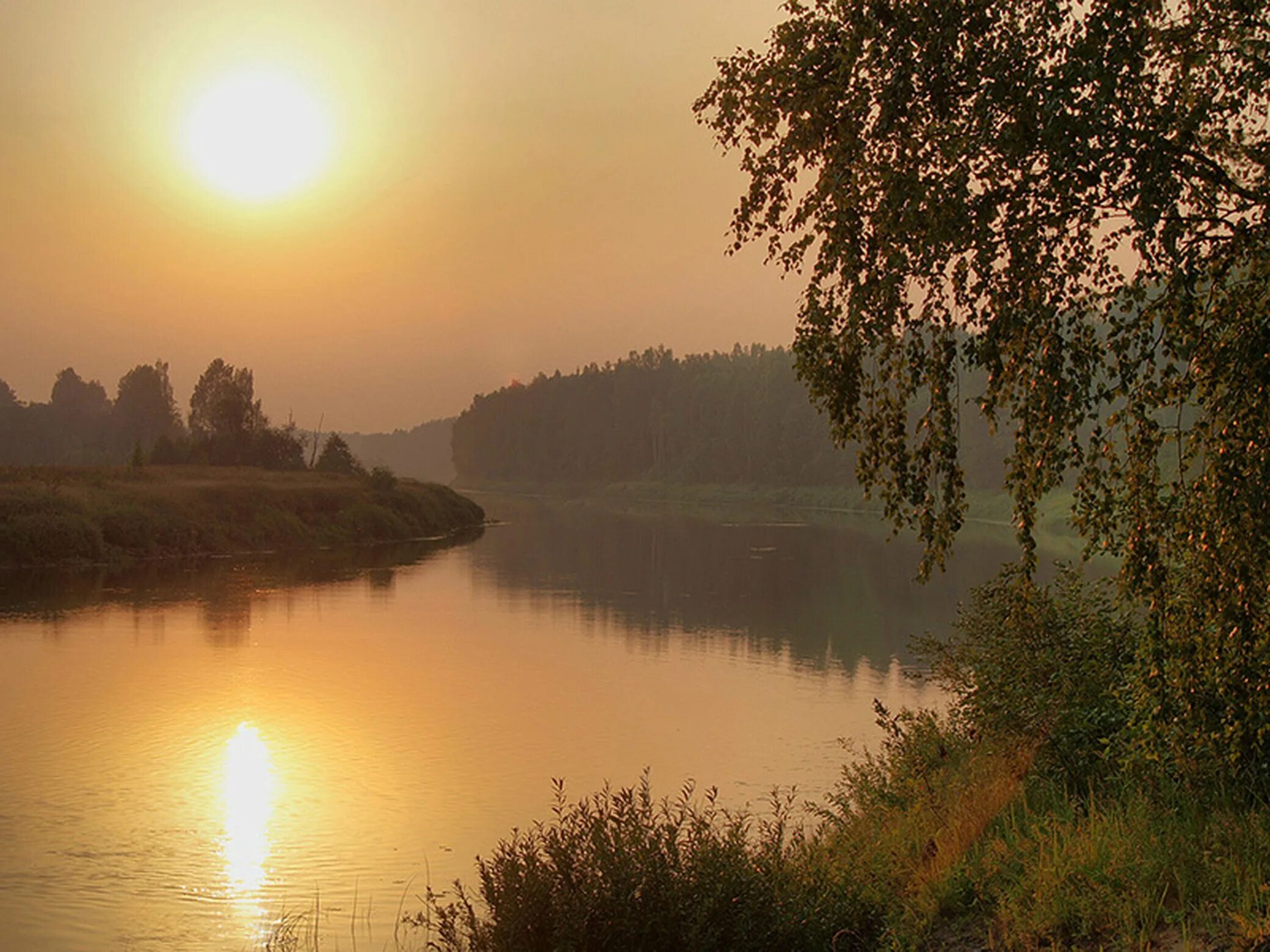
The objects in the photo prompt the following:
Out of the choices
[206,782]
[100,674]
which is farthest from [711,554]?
[206,782]

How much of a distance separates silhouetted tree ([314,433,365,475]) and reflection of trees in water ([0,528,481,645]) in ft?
99.5

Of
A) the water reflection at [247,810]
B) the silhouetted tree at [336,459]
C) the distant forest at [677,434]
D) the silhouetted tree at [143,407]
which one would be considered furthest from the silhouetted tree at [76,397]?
the water reflection at [247,810]

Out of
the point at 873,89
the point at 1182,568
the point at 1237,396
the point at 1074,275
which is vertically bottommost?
the point at 1182,568

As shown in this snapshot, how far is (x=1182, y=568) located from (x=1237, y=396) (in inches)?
134

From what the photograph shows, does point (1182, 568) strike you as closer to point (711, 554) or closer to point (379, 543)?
point (711, 554)

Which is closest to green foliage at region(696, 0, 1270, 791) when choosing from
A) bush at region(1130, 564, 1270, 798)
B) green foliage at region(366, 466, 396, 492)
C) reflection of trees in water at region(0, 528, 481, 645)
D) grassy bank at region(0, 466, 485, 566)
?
bush at region(1130, 564, 1270, 798)

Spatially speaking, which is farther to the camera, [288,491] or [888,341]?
[288,491]

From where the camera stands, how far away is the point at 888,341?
7781mm

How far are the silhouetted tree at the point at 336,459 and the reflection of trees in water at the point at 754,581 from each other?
14052 millimetres

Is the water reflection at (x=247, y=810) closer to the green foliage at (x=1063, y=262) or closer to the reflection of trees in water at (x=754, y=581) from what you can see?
the green foliage at (x=1063, y=262)

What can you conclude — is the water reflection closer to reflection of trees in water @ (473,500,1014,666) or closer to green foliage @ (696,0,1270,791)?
green foliage @ (696,0,1270,791)

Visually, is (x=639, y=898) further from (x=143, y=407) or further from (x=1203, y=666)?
(x=143, y=407)

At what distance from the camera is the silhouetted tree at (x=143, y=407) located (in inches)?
4843

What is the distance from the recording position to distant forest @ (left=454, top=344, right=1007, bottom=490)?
13800cm
